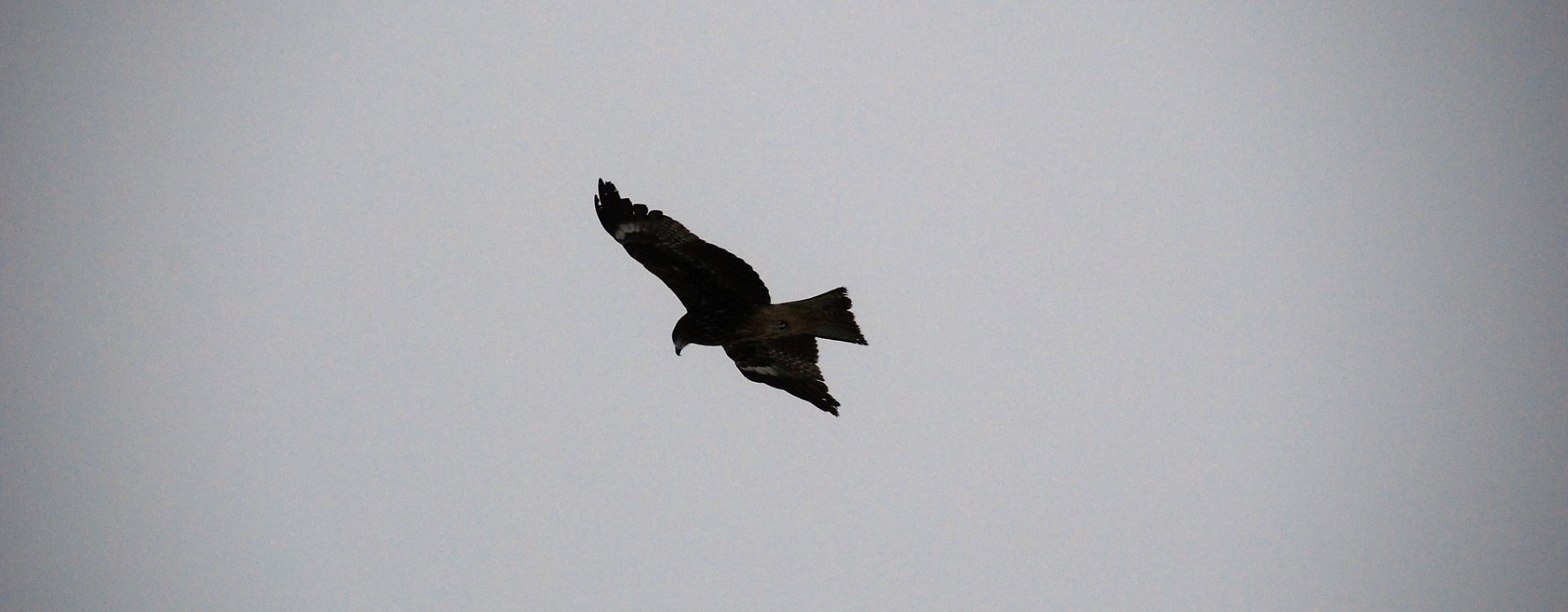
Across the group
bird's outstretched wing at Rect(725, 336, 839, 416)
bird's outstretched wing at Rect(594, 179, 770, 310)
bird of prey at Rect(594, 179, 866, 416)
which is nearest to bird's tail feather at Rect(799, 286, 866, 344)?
bird of prey at Rect(594, 179, 866, 416)

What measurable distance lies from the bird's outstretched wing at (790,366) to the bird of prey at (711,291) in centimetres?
20

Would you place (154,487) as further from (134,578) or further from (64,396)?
(64,396)

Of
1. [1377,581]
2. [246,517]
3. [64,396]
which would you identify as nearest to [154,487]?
[246,517]

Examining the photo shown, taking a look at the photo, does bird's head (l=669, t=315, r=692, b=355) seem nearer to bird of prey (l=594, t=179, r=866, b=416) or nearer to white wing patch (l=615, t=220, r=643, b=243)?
bird of prey (l=594, t=179, r=866, b=416)

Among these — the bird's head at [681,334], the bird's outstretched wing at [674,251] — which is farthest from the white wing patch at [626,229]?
the bird's head at [681,334]

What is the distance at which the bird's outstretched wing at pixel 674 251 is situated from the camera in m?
5.21

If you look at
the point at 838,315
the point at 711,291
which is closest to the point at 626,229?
the point at 711,291

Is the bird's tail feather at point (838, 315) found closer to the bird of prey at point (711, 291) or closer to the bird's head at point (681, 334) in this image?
the bird of prey at point (711, 291)

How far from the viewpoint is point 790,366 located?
6027 millimetres

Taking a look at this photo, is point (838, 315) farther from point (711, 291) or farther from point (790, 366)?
point (790, 366)

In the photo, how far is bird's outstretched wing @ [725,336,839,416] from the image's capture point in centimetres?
598

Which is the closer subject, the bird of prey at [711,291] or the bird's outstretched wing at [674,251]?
the bird of prey at [711,291]

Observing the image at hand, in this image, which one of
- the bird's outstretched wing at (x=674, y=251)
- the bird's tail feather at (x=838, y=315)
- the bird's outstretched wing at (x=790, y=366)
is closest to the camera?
the bird's tail feather at (x=838, y=315)

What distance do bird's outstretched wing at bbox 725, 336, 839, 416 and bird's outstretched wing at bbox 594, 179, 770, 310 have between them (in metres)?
0.67
